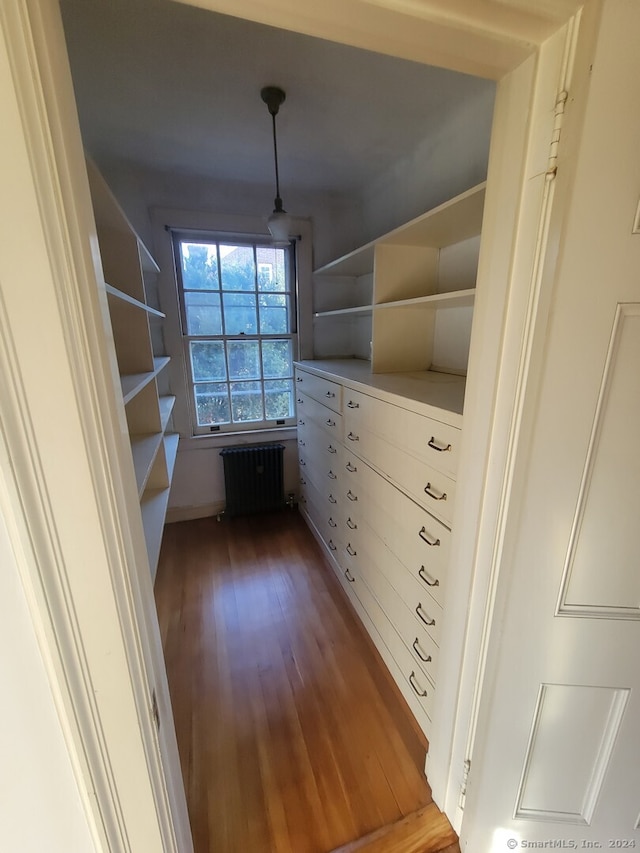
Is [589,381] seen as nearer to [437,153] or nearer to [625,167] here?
[625,167]

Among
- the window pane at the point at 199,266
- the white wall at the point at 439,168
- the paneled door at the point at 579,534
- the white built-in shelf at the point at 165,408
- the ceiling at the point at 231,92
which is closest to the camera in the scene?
the paneled door at the point at 579,534

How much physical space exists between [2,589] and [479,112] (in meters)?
2.28

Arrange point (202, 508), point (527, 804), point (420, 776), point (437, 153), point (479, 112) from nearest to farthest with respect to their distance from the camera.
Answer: point (527, 804) → point (420, 776) → point (479, 112) → point (437, 153) → point (202, 508)

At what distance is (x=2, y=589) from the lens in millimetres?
472

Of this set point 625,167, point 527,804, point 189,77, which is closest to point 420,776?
point 527,804

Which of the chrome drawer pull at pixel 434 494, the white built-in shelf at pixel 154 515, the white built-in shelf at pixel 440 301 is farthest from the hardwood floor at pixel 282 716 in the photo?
the white built-in shelf at pixel 440 301

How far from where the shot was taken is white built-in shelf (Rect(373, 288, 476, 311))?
1295mm

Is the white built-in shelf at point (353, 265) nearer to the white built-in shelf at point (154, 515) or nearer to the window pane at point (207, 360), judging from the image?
the window pane at point (207, 360)

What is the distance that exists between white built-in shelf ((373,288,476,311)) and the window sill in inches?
59.7

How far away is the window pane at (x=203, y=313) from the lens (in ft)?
8.74

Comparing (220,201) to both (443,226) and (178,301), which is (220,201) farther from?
(443,226)

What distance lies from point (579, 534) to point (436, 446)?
446 mm

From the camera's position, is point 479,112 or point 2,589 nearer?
point 2,589

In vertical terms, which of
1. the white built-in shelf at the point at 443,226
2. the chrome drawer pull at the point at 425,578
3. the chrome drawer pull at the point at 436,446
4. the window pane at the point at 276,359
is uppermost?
the white built-in shelf at the point at 443,226
